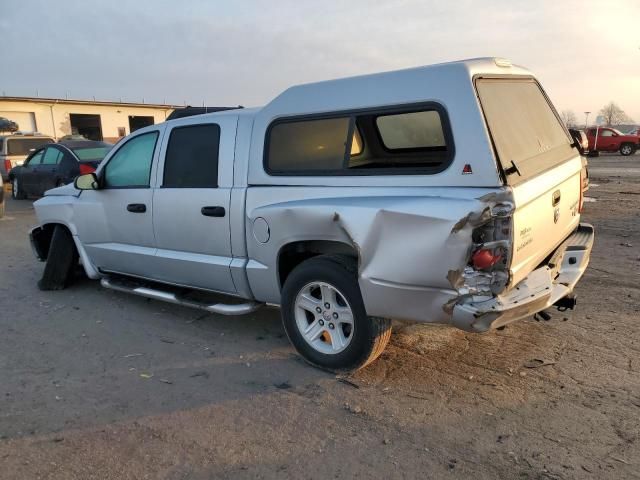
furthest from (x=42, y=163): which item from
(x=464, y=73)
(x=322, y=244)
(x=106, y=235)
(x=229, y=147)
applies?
(x=464, y=73)

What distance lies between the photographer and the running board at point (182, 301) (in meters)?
4.18

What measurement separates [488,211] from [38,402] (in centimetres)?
316

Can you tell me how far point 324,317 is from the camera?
12.2ft

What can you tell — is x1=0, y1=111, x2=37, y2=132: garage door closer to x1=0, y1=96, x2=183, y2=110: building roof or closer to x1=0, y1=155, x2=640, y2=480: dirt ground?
x1=0, y1=96, x2=183, y2=110: building roof

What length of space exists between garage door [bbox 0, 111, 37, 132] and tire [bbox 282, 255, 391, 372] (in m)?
35.4

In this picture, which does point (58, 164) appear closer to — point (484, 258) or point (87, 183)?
point (87, 183)

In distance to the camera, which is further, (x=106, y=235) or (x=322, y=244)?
(x=106, y=235)

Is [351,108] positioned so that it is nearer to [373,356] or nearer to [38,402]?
[373,356]

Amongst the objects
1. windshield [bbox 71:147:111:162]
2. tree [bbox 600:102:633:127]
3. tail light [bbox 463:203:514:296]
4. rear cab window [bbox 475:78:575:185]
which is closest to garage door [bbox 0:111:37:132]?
windshield [bbox 71:147:111:162]

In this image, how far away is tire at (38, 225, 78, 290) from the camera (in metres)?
5.86

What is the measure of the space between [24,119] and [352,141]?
36.4 m

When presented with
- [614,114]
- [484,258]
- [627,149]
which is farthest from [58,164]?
[614,114]

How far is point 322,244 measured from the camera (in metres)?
3.70

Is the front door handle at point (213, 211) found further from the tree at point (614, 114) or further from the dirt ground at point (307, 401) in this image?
the tree at point (614, 114)
